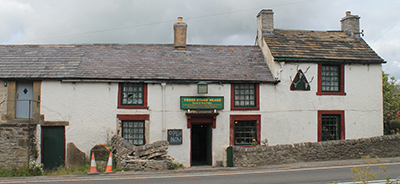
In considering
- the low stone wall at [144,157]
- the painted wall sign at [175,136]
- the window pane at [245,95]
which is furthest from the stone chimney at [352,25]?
the low stone wall at [144,157]

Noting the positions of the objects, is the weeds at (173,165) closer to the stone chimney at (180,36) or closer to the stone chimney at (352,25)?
the stone chimney at (180,36)

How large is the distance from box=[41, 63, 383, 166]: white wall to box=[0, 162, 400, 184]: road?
314cm

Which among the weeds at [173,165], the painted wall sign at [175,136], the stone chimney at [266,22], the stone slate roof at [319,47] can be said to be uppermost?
the stone chimney at [266,22]

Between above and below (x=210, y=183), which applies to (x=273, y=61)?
above

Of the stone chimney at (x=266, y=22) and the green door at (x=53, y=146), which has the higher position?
the stone chimney at (x=266, y=22)

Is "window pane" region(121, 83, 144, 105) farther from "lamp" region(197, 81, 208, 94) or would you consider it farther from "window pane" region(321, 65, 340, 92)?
"window pane" region(321, 65, 340, 92)

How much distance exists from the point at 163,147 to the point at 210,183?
3.39m

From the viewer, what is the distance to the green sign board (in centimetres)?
1455

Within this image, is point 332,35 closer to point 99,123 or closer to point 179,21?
point 179,21

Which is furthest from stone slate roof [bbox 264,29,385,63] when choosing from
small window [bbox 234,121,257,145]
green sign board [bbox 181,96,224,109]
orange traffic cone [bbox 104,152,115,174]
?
orange traffic cone [bbox 104,152,115,174]

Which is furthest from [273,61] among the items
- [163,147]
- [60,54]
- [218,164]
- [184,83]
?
[60,54]

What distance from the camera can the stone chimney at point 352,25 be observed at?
1805cm

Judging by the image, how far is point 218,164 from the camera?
14.7m

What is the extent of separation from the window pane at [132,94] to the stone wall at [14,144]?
4278 millimetres
